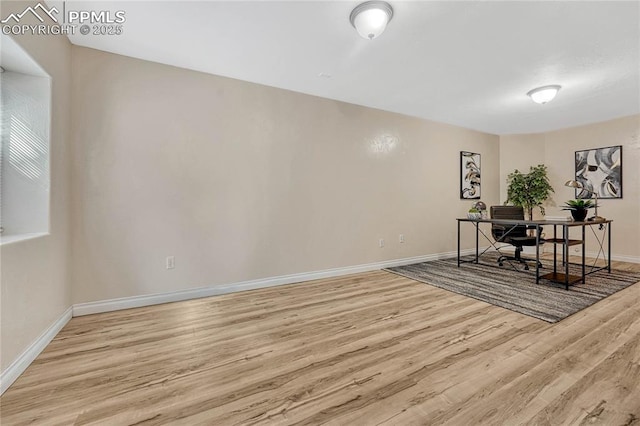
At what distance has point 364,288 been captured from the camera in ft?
10.9

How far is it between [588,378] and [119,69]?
424 cm

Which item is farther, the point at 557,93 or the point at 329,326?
the point at 557,93

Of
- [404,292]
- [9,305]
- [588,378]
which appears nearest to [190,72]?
[9,305]

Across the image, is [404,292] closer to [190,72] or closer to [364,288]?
[364,288]

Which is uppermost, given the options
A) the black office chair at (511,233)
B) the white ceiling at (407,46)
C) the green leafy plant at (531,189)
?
the white ceiling at (407,46)

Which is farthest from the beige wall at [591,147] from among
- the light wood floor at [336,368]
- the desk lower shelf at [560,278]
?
the light wood floor at [336,368]

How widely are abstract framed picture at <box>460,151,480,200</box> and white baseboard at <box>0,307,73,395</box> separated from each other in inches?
225

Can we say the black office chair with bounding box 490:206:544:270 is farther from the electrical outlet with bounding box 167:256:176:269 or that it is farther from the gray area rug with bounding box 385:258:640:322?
the electrical outlet with bounding box 167:256:176:269

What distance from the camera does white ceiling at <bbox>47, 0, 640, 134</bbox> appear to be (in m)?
2.07

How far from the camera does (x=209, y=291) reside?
3.05 m

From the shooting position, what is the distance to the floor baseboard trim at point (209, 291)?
8.48 feet

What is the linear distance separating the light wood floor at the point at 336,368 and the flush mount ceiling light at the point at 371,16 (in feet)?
7.53

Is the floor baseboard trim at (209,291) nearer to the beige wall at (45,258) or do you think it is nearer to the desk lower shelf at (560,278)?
the beige wall at (45,258)

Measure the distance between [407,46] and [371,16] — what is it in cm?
69
